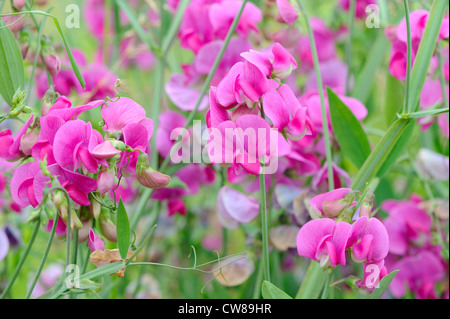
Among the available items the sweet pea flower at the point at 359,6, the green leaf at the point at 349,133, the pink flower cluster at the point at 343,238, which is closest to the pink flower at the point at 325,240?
the pink flower cluster at the point at 343,238

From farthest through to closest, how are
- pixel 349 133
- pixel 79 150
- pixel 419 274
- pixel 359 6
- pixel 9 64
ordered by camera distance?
pixel 359 6 < pixel 419 274 < pixel 349 133 < pixel 9 64 < pixel 79 150

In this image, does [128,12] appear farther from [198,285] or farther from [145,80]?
[145,80]

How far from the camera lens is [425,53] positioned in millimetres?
575

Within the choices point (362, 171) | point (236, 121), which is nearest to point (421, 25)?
point (362, 171)

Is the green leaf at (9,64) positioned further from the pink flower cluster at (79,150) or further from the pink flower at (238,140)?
the pink flower at (238,140)

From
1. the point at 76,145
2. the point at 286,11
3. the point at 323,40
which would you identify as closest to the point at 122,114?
the point at 76,145

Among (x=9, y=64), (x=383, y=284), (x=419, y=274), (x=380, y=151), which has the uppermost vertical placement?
(x=9, y=64)

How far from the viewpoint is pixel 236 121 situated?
46 cm

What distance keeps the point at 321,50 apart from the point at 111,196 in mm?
751

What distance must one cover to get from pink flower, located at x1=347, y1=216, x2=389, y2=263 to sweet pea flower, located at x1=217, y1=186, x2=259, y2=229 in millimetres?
219

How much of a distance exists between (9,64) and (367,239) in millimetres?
368

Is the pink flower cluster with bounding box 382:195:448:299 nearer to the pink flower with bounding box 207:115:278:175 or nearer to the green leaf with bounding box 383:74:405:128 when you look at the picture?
the green leaf with bounding box 383:74:405:128

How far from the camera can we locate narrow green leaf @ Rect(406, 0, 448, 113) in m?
0.57

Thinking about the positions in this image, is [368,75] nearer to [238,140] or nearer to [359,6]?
[359,6]
